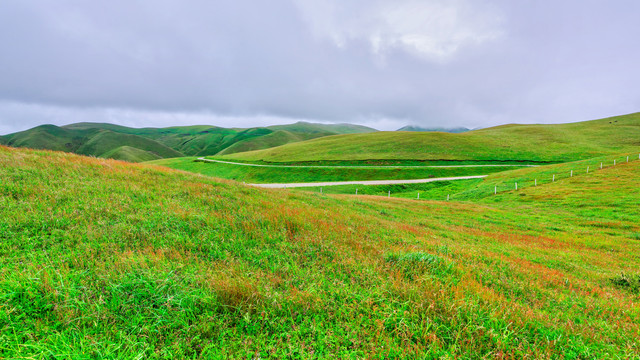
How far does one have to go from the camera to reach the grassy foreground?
112 inches

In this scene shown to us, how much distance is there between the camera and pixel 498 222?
16.1 meters

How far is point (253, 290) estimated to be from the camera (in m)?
3.65

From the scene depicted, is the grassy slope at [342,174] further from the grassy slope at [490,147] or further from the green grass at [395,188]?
the grassy slope at [490,147]

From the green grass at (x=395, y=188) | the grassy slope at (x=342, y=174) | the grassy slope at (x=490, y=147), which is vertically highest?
the grassy slope at (x=490, y=147)

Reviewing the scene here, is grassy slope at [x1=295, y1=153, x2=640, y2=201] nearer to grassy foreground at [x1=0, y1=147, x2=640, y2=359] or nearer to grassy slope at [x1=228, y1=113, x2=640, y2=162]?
grassy slope at [x1=228, y1=113, x2=640, y2=162]

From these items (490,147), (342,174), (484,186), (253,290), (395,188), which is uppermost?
(490,147)

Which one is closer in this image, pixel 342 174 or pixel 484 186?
pixel 484 186

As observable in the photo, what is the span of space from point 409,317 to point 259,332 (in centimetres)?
217

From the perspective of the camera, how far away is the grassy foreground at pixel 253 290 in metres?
2.86

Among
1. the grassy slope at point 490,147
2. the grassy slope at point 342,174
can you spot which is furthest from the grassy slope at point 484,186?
the grassy slope at point 490,147

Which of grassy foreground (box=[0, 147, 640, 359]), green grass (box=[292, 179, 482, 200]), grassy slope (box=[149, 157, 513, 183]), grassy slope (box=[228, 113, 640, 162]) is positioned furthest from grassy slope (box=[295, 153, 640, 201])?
grassy foreground (box=[0, 147, 640, 359])

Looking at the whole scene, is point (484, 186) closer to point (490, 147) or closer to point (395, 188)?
point (395, 188)

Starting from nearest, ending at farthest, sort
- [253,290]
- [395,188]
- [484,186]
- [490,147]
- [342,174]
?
[253,290] < [484,186] < [395,188] < [342,174] < [490,147]

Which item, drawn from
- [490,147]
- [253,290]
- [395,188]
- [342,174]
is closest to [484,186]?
[395,188]
